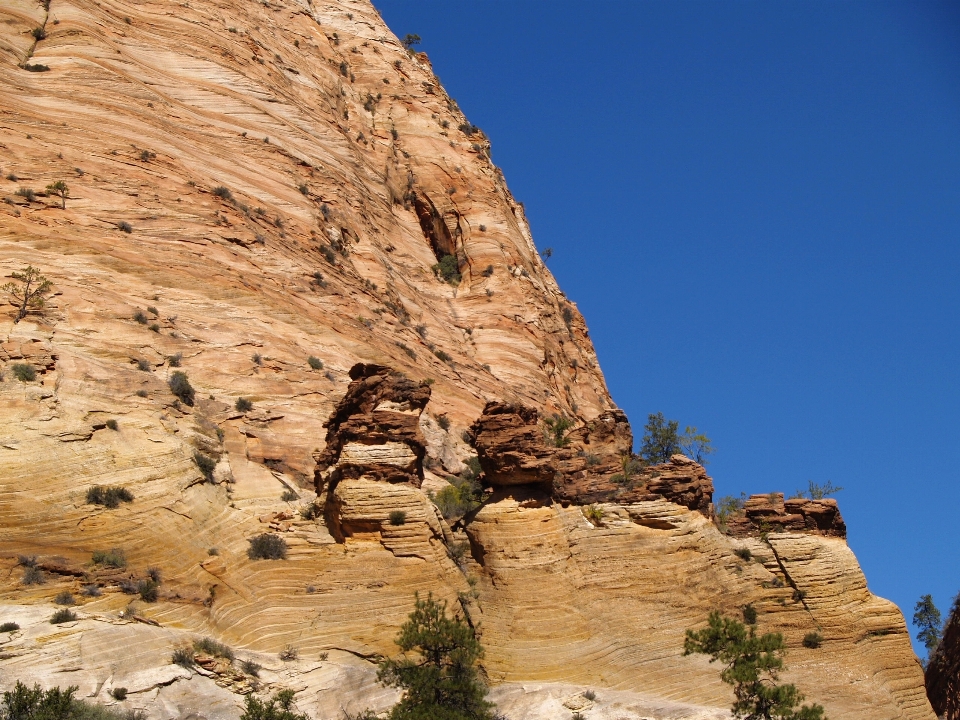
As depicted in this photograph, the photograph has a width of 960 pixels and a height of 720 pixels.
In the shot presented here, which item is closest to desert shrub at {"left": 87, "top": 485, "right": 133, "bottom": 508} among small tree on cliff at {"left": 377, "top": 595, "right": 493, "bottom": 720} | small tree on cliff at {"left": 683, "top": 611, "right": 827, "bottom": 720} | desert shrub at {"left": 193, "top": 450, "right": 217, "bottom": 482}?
desert shrub at {"left": 193, "top": 450, "right": 217, "bottom": 482}

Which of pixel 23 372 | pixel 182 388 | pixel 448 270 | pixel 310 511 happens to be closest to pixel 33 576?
pixel 23 372

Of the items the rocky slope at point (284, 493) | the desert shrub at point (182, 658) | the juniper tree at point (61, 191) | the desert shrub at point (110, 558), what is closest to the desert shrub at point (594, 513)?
the rocky slope at point (284, 493)

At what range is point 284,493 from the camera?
92.0 ft

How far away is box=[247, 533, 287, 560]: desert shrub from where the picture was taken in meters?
24.8

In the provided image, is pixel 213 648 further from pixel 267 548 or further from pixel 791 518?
pixel 791 518

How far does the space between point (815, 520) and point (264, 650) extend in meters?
13.5

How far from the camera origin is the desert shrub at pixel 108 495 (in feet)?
77.7

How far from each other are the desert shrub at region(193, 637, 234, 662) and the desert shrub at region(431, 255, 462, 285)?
117 ft

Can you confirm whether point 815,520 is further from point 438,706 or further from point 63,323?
point 63,323

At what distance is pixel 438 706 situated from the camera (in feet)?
71.2

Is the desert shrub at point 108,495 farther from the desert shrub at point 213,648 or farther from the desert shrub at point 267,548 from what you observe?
the desert shrub at point 213,648

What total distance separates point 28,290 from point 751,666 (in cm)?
2062

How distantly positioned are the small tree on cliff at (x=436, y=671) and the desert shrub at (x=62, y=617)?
5.95 m

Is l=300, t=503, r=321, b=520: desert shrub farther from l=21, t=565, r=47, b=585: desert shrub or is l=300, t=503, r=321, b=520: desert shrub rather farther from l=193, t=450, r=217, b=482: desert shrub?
l=21, t=565, r=47, b=585: desert shrub
